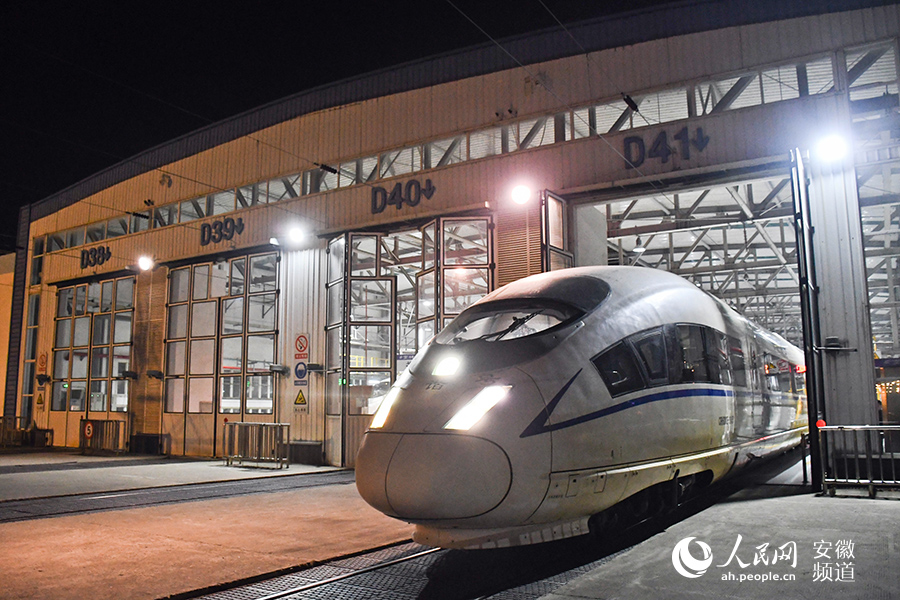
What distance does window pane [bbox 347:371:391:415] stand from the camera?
17.4 metres

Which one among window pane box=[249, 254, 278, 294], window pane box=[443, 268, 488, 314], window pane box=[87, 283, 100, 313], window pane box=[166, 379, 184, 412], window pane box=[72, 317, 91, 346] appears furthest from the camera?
window pane box=[87, 283, 100, 313]

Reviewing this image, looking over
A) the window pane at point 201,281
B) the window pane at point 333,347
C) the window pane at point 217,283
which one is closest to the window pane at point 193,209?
the window pane at point 201,281

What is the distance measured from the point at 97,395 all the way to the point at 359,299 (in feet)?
43.6

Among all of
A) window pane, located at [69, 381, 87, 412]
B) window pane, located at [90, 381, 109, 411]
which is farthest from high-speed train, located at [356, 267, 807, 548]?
→ window pane, located at [69, 381, 87, 412]

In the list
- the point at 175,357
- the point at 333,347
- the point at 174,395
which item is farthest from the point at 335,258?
the point at 174,395

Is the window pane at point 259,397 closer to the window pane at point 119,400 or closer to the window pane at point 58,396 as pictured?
the window pane at point 119,400

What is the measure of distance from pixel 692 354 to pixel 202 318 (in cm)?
1765

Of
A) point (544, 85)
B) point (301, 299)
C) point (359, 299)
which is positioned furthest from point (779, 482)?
point (301, 299)

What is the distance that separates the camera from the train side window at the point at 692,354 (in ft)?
25.7

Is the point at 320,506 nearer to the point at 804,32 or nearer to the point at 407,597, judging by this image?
the point at 407,597

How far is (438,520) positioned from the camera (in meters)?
5.64

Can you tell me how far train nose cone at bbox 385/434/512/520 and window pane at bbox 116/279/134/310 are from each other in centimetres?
2165

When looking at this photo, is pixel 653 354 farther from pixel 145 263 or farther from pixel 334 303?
pixel 145 263

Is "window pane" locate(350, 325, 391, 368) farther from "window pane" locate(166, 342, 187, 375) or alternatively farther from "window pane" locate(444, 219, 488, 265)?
"window pane" locate(166, 342, 187, 375)
